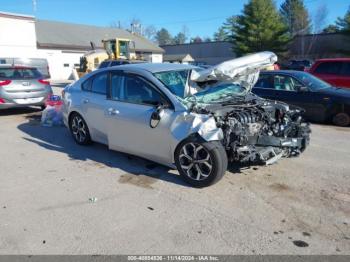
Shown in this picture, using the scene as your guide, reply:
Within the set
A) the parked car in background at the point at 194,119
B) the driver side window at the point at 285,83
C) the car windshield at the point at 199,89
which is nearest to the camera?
the parked car in background at the point at 194,119

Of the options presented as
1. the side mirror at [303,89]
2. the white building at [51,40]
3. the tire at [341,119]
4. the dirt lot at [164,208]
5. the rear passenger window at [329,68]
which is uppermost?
the white building at [51,40]

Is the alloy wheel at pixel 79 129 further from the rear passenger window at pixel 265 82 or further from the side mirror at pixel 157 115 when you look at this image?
the rear passenger window at pixel 265 82

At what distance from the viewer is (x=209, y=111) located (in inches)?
186

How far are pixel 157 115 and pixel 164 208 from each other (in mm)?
1340

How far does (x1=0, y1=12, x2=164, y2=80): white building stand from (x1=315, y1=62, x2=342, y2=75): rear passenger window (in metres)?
29.7

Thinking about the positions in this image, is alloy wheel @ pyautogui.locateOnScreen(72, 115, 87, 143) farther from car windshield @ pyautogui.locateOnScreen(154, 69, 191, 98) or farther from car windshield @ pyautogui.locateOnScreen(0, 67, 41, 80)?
car windshield @ pyautogui.locateOnScreen(0, 67, 41, 80)

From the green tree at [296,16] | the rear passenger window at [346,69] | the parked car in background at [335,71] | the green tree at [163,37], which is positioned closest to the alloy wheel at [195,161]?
the parked car in background at [335,71]

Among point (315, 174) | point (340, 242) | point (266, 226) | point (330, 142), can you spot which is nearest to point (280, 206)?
point (266, 226)

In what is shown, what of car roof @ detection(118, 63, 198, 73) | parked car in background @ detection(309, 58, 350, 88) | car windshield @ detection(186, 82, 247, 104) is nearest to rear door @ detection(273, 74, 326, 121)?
parked car in background @ detection(309, 58, 350, 88)

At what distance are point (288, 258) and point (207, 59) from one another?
191ft

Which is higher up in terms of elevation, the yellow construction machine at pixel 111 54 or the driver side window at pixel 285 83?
the yellow construction machine at pixel 111 54

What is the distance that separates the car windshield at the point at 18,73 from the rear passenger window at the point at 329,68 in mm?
9072

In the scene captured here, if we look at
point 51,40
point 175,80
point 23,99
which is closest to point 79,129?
point 175,80

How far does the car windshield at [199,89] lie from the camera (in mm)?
5145
